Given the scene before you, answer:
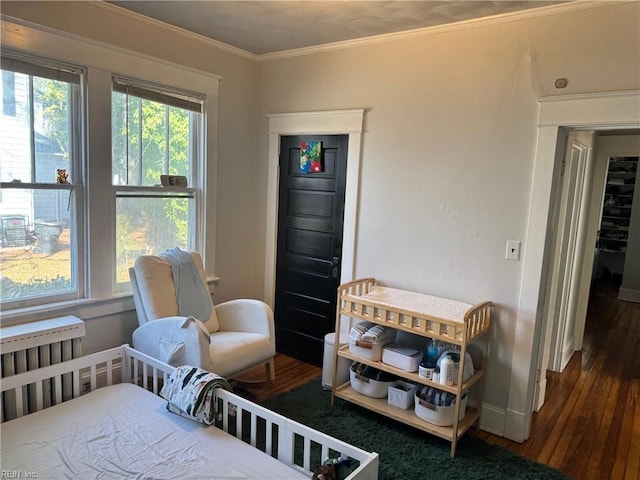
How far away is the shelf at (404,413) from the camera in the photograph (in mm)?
2570

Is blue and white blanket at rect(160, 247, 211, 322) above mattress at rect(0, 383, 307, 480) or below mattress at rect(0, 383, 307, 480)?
above


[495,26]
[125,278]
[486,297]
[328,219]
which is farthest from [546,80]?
[125,278]

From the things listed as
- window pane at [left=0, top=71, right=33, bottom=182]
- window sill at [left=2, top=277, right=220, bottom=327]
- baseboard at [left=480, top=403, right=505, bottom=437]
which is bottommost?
baseboard at [left=480, top=403, right=505, bottom=437]

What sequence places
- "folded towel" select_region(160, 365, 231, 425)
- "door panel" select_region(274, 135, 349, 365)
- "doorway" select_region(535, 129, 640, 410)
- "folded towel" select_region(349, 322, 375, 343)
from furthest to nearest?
"door panel" select_region(274, 135, 349, 365) < "doorway" select_region(535, 129, 640, 410) < "folded towel" select_region(349, 322, 375, 343) < "folded towel" select_region(160, 365, 231, 425)

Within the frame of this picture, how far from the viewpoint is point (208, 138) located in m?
3.46

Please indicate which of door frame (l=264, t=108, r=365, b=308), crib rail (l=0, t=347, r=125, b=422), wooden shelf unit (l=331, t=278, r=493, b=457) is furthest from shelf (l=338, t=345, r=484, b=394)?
crib rail (l=0, t=347, r=125, b=422)

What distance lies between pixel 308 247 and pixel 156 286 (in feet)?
4.13

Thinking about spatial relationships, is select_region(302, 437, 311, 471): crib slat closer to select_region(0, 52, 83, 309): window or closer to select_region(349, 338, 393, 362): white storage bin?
select_region(349, 338, 393, 362): white storage bin

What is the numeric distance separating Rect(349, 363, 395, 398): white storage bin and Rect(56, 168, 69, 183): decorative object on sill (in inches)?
86.2

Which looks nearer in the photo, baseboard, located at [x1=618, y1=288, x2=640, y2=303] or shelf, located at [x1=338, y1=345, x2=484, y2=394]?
shelf, located at [x1=338, y1=345, x2=484, y2=394]

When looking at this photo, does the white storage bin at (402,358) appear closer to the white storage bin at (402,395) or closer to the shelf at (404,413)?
the white storage bin at (402,395)

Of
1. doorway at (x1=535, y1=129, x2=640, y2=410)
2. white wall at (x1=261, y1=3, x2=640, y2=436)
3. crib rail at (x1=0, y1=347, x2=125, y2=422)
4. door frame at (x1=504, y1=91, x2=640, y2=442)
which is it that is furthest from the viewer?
doorway at (x1=535, y1=129, x2=640, y2=410)

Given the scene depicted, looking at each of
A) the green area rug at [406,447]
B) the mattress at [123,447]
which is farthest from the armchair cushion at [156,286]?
the green area rug at [406,447]

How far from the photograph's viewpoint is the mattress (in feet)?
5.75
